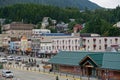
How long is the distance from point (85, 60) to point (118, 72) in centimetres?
949

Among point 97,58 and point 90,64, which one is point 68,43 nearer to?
point 90,64

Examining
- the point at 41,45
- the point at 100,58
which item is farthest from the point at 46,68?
the point at 41,45

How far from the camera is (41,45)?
13175 cm

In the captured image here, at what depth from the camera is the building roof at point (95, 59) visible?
5800 cm

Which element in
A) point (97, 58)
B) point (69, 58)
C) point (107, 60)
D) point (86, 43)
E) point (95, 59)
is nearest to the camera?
point (107, 60)

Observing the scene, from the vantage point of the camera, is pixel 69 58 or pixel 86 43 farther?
pixel 86 43

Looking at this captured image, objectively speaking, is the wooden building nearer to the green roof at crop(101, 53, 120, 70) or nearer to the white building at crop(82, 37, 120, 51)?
the green roof at crop(101, 53, 120, 70)

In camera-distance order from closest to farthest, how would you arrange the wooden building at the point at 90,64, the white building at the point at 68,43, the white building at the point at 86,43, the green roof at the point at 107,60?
1. the green roof at the point at 107,60
2. the wooden building at the point at 90,64
3. the white building at the point at 86,43
4. the white building at the point at 68,43

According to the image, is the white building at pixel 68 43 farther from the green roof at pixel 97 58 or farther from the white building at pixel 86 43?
the green roof at pixel 97 58

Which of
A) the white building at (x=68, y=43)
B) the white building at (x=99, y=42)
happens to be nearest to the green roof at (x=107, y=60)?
the white building at (x=99, y=42)

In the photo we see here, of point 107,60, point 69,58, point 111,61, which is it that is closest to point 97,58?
point 107,60

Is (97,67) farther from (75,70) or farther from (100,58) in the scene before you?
(75,70)

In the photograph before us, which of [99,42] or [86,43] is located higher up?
[99,42]

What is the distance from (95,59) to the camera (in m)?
62.0
